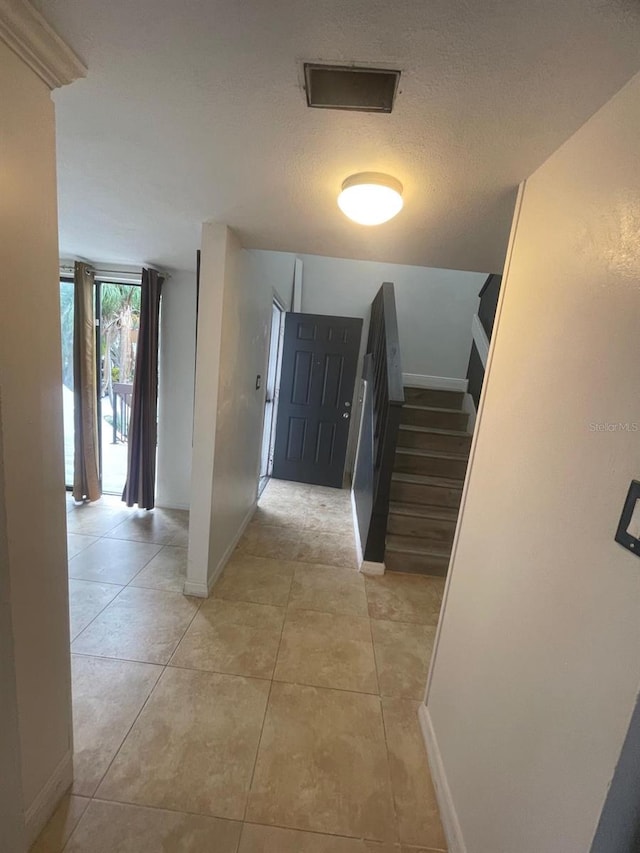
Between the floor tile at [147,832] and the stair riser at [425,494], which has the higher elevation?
the stair riser at [425,494]

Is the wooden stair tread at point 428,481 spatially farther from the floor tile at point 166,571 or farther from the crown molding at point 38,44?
the crown molding at point 38,44

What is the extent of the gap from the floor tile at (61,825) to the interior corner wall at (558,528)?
1.18m

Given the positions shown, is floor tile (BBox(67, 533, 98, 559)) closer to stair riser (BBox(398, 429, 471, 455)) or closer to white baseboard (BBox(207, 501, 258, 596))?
white baseboard (BBox(207, 501, 258, 596))

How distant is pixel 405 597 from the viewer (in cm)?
243

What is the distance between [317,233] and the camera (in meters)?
1.75

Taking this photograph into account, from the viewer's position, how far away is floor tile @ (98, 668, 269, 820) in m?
1.20

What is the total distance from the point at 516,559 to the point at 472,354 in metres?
3.50

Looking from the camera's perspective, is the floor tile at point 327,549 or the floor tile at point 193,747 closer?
the floor tile at point 193,747

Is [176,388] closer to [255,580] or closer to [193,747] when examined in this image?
[255,580]

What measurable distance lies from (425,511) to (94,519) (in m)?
2.79

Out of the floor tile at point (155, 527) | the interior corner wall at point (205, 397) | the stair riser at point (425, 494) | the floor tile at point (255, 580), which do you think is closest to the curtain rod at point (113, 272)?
the interior corner wall at point (205, 397)

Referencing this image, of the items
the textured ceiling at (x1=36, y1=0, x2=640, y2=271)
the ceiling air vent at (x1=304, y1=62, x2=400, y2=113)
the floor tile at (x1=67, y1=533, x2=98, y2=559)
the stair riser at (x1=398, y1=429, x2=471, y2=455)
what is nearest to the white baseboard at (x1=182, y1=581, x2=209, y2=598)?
the floor tile at (x1=67, y1=533, x2=98, y2=559)

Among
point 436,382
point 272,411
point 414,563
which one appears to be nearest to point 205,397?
point 414,563

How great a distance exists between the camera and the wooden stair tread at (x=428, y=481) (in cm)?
286
